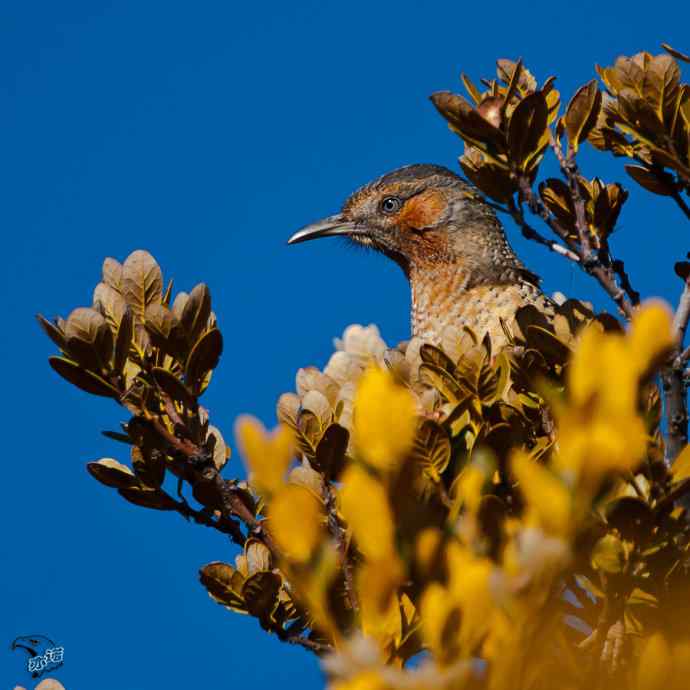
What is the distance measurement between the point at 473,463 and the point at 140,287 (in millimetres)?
1065

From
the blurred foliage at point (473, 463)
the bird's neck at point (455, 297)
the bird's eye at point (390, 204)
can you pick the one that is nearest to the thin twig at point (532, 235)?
the blurred foliage at point (473, 463)

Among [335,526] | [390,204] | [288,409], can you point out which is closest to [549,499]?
[335,526]

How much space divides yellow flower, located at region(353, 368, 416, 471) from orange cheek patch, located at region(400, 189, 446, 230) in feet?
15.4

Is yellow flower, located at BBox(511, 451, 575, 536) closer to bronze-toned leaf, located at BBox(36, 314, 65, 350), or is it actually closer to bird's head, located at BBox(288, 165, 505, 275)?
bronze-toned leaf, located at BBox(36, 314, 65, 350)

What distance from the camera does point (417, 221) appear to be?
615 centimetres

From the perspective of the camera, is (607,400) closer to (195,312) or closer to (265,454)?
(265,454)

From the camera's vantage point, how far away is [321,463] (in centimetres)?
267

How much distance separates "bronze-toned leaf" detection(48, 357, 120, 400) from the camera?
2754 millimetres

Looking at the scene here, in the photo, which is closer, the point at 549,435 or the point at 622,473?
the point at 622,473

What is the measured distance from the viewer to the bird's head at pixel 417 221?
5.79 m

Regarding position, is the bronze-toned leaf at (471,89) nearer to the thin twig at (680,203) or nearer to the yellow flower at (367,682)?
the thin twig at (680,203)

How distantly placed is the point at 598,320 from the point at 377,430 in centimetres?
124

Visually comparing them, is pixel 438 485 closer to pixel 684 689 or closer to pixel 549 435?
pixel 549 435

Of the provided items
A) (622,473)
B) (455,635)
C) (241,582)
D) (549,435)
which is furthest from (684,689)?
(241,582)
